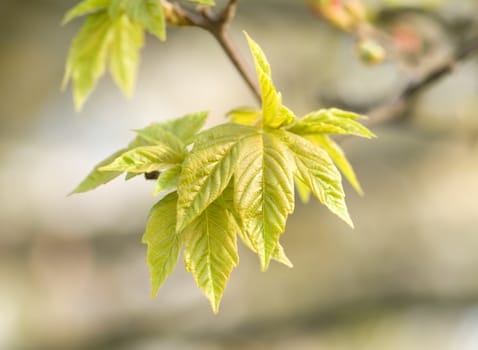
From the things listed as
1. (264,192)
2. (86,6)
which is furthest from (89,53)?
(264,192)

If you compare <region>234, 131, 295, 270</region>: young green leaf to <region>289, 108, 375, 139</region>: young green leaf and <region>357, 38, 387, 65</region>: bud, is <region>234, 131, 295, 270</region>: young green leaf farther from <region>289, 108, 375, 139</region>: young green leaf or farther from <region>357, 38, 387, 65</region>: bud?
<region>357, 38, 387, 65</region>: bud

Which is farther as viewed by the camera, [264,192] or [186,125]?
[186,125]

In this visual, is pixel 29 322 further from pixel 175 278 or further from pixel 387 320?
pixel 387 320

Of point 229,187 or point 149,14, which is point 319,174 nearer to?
point 229,187

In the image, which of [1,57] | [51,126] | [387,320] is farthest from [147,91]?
[387,320]

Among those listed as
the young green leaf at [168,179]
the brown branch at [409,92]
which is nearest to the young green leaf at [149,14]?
the young green leaf at [168,179]

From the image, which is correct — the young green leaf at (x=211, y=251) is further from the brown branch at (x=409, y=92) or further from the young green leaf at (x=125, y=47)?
the brown branch at (x=409, y=92)
